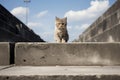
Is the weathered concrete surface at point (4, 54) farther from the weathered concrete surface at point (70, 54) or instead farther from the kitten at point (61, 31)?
the kitten at point (61, 31)

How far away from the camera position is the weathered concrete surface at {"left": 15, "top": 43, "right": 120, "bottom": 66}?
530 cm

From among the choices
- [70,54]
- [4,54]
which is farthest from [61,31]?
[4,54]

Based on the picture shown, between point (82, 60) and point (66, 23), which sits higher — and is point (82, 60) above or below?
below

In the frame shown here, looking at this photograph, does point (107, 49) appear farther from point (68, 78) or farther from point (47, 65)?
point (68, 78)

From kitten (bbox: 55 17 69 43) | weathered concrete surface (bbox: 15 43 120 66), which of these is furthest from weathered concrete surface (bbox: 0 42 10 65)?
kitten (bbox: 55 17 69 43)

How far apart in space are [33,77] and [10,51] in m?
1.85

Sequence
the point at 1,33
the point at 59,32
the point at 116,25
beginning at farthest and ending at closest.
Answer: the point at 1,33 < the point at 59,32 < the point at 116,25

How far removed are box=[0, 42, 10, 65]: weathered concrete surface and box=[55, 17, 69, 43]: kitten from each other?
3.04m

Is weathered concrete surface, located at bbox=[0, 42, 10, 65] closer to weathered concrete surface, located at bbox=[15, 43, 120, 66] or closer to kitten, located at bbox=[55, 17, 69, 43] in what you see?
weathered concrete surface, located at bbox=[15, 43, 120, 66]

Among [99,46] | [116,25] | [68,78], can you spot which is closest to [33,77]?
[68,78]

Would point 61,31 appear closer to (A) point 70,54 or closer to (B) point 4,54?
(A) point 70,54

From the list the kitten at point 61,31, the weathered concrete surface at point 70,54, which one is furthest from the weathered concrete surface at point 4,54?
the kitten at point 61,31

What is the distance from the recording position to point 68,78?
3.73 m

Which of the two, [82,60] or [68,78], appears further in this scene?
[82,60]
